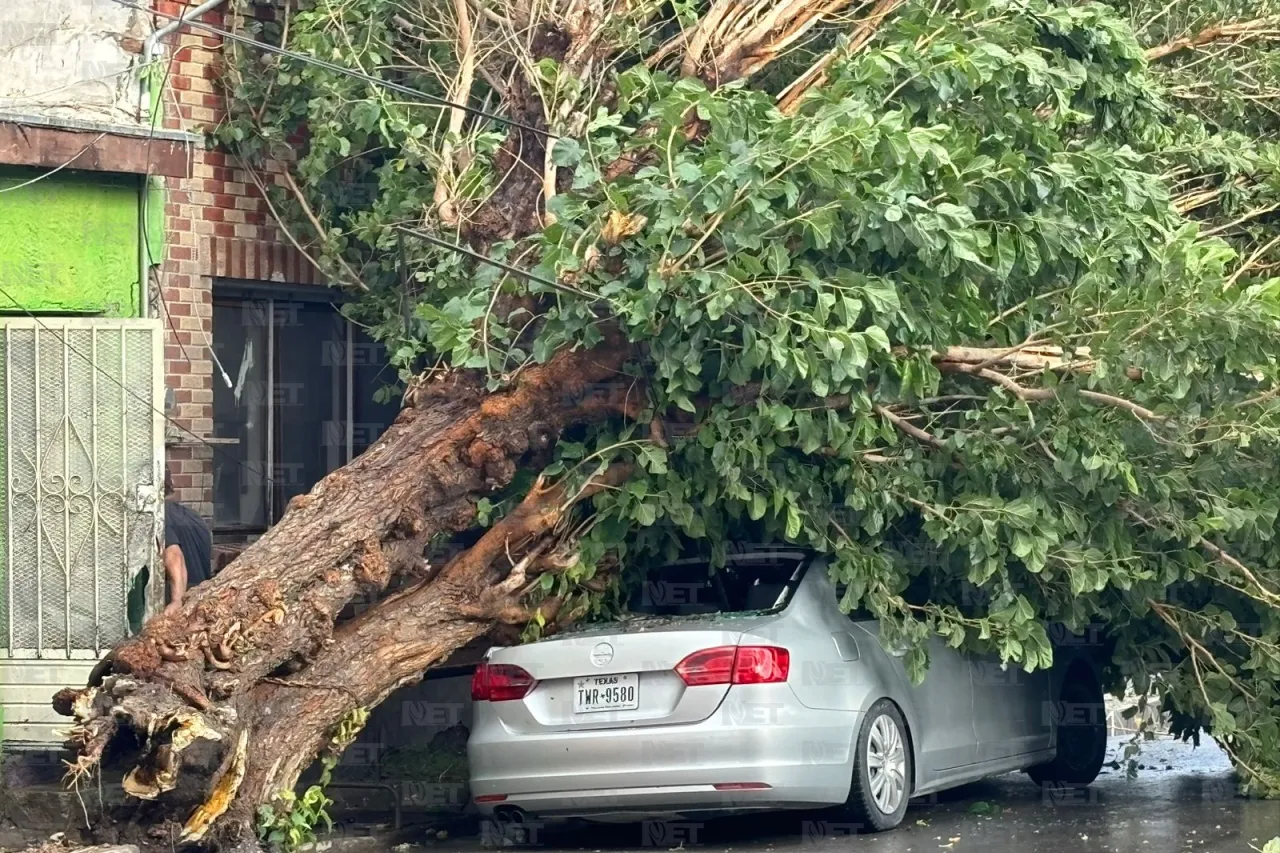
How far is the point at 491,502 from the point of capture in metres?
9.03

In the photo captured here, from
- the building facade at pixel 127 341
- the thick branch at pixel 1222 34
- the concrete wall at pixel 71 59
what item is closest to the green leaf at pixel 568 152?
the building facade at pixel 127 341

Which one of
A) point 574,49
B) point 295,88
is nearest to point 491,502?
point 574,49

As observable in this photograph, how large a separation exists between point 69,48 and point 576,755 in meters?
4.85

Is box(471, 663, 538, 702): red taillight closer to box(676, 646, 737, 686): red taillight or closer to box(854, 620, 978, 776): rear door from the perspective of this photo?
box(676, 646, 737, 686): red taillight

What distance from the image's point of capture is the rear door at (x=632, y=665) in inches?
309

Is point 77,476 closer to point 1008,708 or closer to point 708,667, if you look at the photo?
point 708,667

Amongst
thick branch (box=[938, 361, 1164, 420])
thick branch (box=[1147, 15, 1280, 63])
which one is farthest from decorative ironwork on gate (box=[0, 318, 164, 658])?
thick branch (box=[1147, 15, 1280, 63])

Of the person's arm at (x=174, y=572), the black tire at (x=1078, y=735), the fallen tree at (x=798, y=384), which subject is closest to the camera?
the fallen tree at (x=798, y=384)

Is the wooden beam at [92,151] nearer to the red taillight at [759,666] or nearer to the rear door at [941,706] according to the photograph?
the red taillight at [759,666]

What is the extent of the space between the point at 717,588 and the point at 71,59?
181 inches

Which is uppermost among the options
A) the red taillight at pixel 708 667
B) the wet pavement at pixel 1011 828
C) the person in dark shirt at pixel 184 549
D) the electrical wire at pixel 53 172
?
the electrical wire at pixel 53 172

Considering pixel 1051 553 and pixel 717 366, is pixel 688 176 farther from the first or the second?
pixel 1051 553

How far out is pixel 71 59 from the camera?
9.58m

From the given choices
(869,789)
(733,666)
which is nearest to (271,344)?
(733,666)
